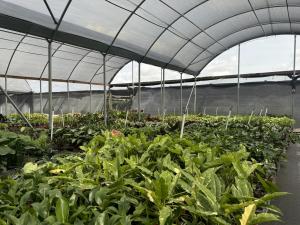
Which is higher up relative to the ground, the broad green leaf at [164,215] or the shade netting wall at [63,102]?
the shade netting wall at [63,102]

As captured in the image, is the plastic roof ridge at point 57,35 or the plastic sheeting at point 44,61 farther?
the plastic sheeting at point 44,61

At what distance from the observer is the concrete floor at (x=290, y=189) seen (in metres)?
4.43

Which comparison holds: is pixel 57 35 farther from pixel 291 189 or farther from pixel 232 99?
pixel 232 99

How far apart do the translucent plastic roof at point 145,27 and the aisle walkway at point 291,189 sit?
6.33 meters

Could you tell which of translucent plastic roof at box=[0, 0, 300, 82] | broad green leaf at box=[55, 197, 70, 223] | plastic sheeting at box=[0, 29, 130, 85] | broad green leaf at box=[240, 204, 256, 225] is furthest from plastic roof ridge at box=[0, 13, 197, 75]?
broad green leaf at box=[240, 204, 256, 225]

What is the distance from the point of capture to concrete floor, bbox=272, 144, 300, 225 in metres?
4.43

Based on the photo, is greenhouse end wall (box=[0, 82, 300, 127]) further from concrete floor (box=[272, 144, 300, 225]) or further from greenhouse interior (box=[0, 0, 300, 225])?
concrete floor (box=[272, 144, 300, 225])

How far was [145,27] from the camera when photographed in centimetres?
1180

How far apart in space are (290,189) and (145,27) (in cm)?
802

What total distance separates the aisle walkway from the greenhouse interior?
41 mm

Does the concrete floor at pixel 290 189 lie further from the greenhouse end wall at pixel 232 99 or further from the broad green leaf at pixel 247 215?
the greenhouse end wall at pixel 232 99

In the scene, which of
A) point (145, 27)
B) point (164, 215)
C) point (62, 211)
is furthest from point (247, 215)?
point (145, 27)

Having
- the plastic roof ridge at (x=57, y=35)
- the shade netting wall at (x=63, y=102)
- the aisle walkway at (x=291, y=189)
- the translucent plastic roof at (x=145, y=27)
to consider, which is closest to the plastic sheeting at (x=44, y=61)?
the translucent plastic roof at (x=145, y=27)

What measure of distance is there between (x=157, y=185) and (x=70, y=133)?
15.1ft
